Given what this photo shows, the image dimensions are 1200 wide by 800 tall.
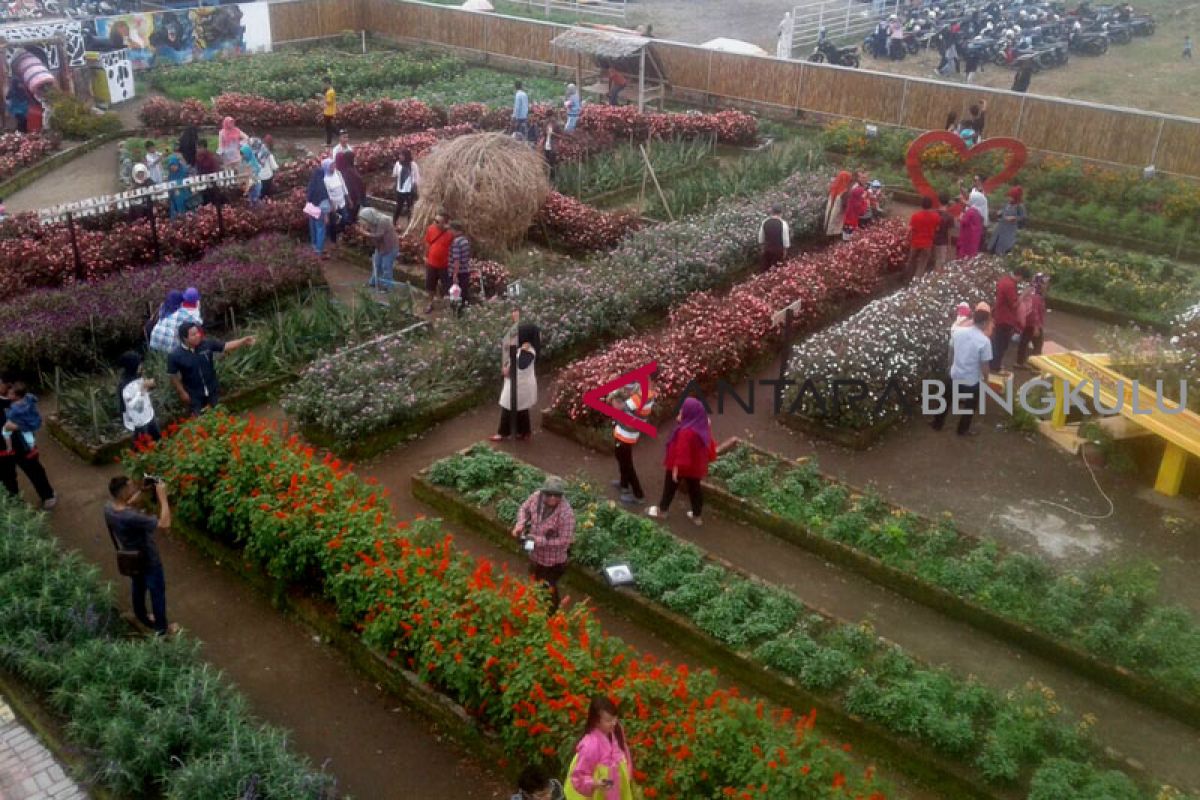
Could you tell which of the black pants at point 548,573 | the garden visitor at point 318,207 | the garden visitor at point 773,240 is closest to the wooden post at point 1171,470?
the garden visitor at point 773,240

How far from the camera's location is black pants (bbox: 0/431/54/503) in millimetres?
8984

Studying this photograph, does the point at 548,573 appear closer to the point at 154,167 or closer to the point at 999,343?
the point at 999,343

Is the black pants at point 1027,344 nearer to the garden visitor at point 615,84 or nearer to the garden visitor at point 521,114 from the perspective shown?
the garden visitor at point 521,114

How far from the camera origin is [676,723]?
6188 millimetres

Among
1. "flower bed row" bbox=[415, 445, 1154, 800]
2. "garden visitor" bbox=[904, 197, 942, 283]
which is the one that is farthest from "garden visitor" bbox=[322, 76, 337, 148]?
"flower bed row" bbox=[415, 445, 1154, 800]

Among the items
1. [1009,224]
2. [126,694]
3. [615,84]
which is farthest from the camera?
[615,84]

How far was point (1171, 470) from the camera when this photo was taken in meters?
10.1

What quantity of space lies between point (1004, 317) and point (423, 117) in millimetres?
13631

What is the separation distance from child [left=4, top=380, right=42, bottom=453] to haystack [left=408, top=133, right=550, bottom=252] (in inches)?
272

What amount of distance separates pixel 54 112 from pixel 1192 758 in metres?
21.8

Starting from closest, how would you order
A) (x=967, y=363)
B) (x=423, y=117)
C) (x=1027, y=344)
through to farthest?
1. (x=967, y=363)
2. (x=1027, y=344)
3. (x=423, y=117)

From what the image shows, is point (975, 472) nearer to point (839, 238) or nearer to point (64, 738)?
point (839, 238)

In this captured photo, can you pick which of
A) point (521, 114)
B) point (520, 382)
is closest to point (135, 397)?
point (520, 382)

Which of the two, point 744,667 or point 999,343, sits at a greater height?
point 999,343
